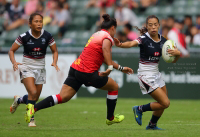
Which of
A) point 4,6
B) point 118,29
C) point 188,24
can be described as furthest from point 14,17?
point 188,24

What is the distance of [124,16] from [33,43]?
9231 mm

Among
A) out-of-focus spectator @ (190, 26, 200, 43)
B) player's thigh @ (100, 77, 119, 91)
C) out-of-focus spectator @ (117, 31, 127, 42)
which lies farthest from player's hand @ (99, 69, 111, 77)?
out-of-focus spectator @ (190, 26, 200, 43)

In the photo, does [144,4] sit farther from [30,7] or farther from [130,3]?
[30,7]

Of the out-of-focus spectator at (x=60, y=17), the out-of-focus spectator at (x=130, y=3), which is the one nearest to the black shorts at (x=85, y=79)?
the out-of-focus spectator at (x=130, y=3)

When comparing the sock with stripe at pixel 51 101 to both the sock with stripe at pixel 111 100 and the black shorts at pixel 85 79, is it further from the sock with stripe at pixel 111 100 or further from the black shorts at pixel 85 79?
the sock with stripe at pixel 111 100

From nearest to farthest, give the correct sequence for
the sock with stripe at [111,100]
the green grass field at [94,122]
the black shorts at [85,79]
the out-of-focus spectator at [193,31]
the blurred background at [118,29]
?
the green grass field at [94,122]
the black shorts at [85,79]
the sock with stripe at [111,100]
the blurred background at [118,29]
the out-of-focus spectator at [193,31]

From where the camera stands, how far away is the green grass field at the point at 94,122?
23.6ft

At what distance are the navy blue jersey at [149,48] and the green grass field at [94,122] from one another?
1.35m

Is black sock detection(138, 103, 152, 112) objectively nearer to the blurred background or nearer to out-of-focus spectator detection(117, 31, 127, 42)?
the blurred background

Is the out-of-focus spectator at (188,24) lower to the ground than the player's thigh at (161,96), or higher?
higher

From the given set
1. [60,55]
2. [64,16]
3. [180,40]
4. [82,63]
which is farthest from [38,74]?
[64,16]

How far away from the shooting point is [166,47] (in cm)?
764

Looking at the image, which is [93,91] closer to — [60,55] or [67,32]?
[60,55]

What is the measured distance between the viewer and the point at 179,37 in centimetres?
1494
